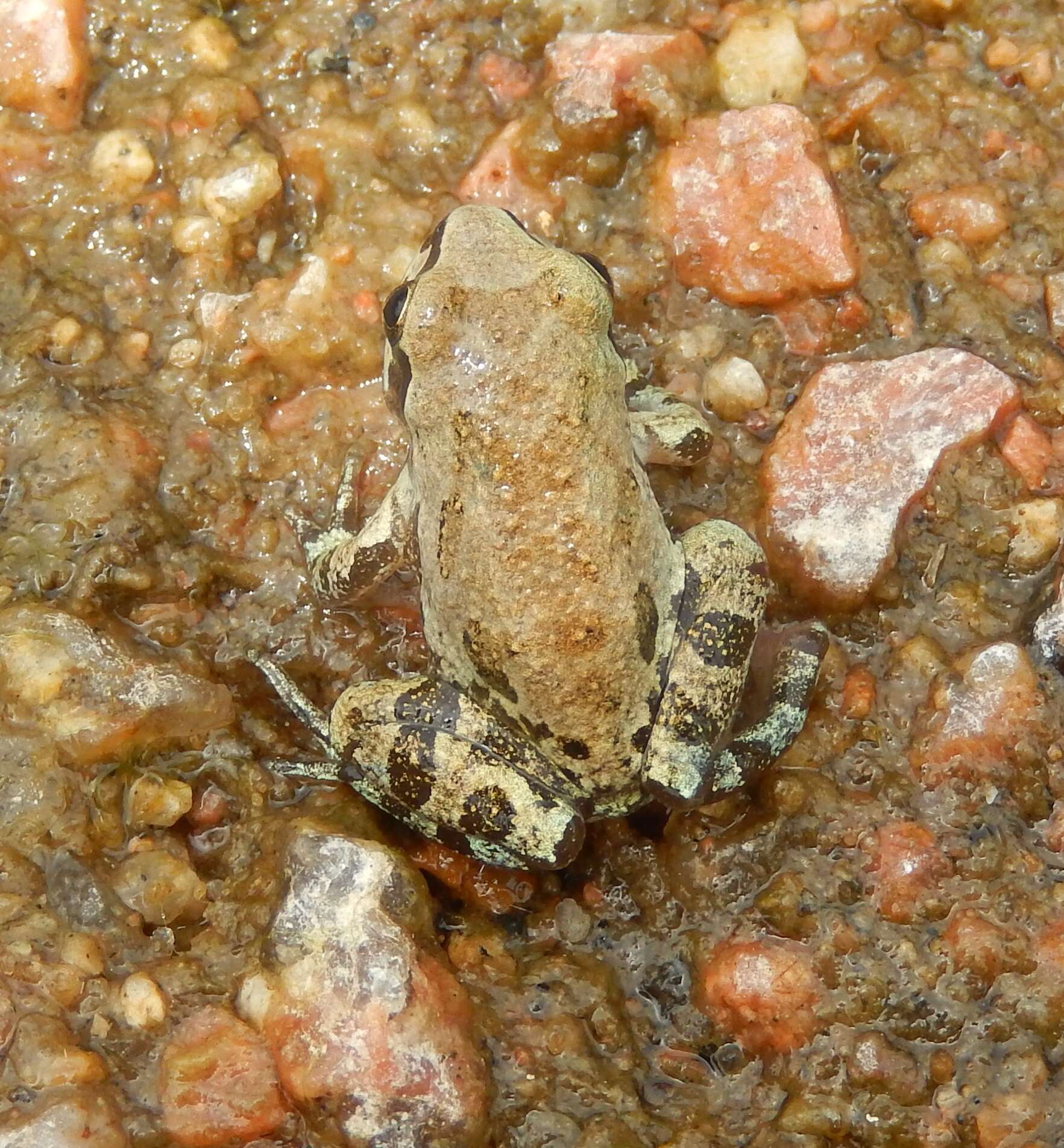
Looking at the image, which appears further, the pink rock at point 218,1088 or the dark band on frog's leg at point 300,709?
the dark band on frog's leg at point 300,709

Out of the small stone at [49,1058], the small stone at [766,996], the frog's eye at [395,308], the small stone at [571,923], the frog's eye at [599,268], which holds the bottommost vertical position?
the small stone at [571,923]

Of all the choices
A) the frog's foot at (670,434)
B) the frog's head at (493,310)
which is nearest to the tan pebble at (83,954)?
the frog's head at (493,310)

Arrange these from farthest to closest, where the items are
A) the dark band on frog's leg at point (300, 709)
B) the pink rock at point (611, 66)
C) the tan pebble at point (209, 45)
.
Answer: the tan pebble at point (209, 45) → the pink rock at point (611, 66) → the dark band on frog's leg at point (300, 709)

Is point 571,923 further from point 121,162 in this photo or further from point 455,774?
point 121,162

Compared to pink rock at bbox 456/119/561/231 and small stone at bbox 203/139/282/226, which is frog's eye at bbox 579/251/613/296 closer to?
pink rock at bbox 456/119/561/231

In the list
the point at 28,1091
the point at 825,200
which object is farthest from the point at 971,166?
the point at 28,1091

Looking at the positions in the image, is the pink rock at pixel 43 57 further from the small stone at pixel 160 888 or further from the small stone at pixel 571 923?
the small stone at pixel 571 923

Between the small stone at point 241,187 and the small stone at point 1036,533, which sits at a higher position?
the small stone at point 241,187

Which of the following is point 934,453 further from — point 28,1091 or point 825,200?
point 28,1091
